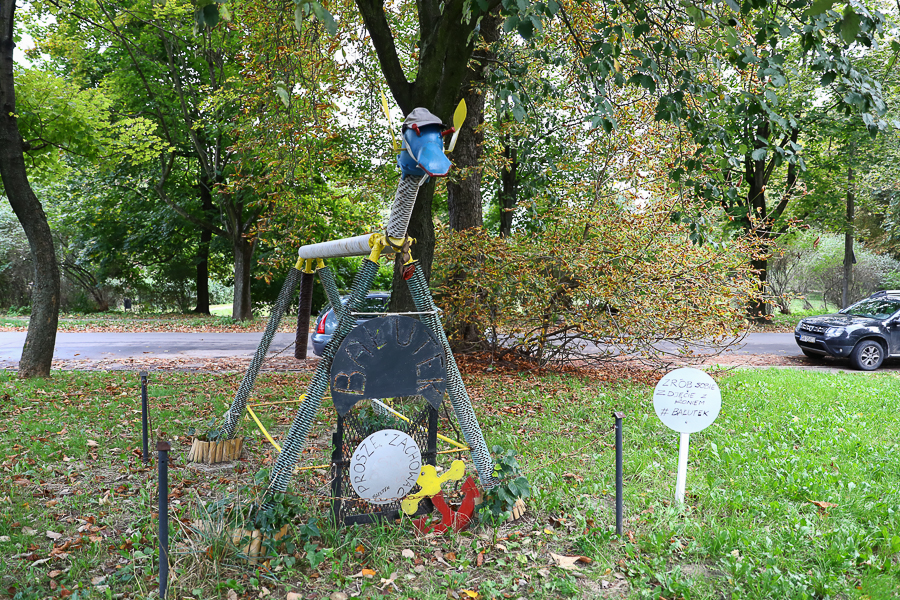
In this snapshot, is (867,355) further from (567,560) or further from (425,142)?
(425,142)

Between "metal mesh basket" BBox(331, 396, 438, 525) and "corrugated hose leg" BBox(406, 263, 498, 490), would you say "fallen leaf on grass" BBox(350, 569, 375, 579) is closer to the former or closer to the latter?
"metal mesh basket" BBox(331, 396, 438, 525)

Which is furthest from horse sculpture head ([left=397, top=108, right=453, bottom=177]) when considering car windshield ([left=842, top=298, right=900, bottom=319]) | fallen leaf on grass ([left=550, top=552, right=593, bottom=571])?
car windshield ([left=842, top=298, right=900, bottom=319])

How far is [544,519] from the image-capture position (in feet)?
11.4

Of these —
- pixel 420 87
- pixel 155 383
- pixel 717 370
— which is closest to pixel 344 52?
pixel 420 87

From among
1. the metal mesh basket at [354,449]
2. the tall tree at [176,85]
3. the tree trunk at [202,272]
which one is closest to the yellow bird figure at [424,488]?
the metal mesh basket at [354,449]

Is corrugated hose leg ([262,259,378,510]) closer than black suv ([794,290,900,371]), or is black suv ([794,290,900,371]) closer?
corrugated hose leg ([262,259,378,510])

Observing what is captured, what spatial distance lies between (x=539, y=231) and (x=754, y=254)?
3173mm

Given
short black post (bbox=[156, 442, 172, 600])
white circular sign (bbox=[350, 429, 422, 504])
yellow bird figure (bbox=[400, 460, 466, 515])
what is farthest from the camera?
yellow bird figure (bbox=[400, 460, 466, 515])

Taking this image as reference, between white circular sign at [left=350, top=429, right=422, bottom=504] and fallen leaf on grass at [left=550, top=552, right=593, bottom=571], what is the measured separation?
2.90ft


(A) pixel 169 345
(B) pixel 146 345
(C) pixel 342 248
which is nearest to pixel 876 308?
(C) pixel 342 248

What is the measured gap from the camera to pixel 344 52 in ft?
25.8

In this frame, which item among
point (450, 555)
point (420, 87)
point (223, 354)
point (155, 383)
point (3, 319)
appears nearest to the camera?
point (450, 555)

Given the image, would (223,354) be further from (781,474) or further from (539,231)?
(781,474)

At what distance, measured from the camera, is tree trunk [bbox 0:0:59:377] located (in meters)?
6.93
